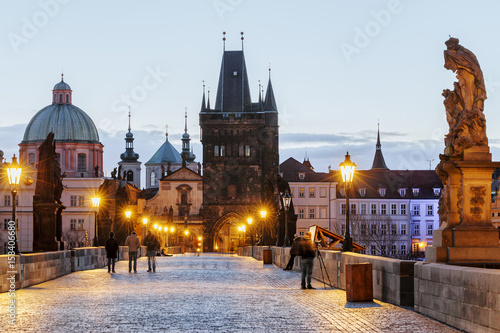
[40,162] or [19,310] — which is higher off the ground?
[40,162]

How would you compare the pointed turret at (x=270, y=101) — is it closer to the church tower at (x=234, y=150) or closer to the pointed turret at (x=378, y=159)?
the church tower at (x=234, y=150)

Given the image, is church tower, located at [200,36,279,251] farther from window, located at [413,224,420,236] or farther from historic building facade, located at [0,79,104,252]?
window, located at [413,224,420,236]

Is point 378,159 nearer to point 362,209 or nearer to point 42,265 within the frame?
point 362,209

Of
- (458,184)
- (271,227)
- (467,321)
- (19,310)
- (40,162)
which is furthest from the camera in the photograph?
(271,227)

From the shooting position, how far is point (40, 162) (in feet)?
91.5

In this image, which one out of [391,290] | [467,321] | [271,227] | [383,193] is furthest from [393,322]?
[383,193]

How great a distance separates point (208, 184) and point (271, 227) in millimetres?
64578

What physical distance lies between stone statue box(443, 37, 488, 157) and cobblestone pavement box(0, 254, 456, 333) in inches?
145

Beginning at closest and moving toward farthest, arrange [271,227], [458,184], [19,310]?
[19,310], [458,184], [271,227]

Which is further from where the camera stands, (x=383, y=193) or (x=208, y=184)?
(x=383, y=193)

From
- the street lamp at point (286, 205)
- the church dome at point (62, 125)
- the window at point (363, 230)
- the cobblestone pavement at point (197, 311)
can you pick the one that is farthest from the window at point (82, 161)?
the cobblestone pavement at point (197, 311)

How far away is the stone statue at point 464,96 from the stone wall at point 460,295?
129 inches

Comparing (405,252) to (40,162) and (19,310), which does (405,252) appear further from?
(19,310)

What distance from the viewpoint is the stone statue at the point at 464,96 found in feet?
56.7
